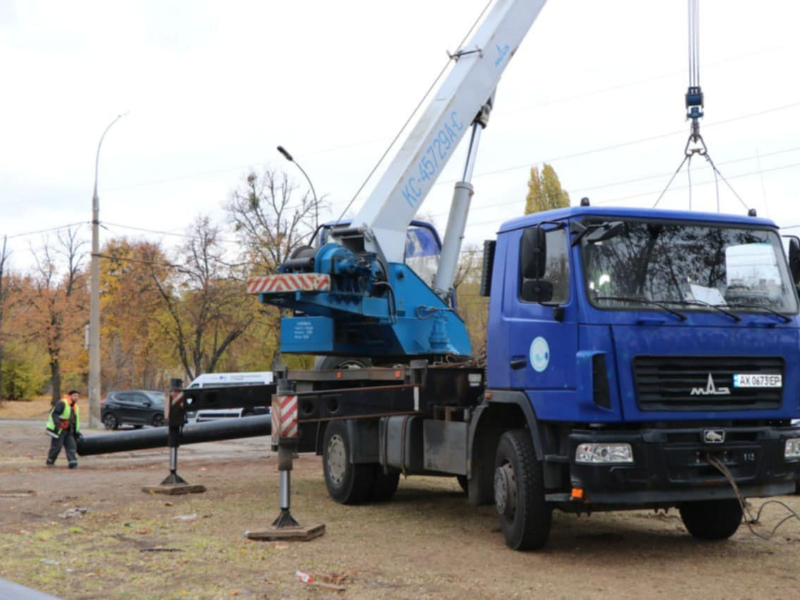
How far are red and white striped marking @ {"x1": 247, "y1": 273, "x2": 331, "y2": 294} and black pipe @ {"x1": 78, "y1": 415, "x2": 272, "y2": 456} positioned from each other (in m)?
3.25

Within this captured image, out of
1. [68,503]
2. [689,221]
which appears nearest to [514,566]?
[689,221]

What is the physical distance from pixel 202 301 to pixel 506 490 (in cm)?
3940

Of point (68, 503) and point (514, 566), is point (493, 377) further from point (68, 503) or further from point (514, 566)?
point (68, 503)

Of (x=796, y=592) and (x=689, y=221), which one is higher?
(x=689, y=221)

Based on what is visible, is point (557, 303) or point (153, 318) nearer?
point (557, 303)

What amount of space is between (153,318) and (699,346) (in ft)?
146

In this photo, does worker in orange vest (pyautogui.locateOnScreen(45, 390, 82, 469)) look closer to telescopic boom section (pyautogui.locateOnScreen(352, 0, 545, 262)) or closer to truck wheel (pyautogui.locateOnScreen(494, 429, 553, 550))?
telescopic boom section (pyautogui.locateOnScreen(352, 0, 545, 262))

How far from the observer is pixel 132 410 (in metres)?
36.4

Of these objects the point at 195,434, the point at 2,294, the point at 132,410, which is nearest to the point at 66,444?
the point at 195,434

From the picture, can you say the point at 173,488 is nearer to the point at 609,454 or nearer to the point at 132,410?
the point at 609,454

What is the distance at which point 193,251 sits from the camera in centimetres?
4834

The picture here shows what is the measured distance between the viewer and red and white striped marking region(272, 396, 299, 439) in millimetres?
9758

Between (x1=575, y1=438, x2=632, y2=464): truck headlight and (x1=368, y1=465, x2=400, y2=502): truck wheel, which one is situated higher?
(x1=575, y1=438, x2=632, y2=464): truck headlight

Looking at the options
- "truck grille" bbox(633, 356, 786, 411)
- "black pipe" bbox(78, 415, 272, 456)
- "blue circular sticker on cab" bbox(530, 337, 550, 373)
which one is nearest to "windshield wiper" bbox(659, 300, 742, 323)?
"truck grille" bbox(633, 356, 786, 411)
